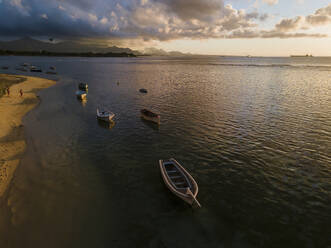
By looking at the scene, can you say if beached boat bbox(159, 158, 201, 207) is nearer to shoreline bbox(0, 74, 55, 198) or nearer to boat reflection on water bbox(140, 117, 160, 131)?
boat reflection on water bbox(140, 117, 160, 131)

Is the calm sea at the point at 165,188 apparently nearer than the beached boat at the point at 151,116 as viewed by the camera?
Yes

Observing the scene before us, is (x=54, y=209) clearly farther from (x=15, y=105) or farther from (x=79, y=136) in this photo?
(x=15, y=105)

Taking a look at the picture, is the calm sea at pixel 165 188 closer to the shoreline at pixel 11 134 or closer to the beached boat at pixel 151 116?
the shoreline at pixel 11 134

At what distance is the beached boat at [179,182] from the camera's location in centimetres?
1390

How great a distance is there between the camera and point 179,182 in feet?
53.2

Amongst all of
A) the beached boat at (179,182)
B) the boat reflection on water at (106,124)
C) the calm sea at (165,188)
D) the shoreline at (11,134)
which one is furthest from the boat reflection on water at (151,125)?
the shoreline at (11,134)

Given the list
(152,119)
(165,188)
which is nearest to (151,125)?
(152,119)

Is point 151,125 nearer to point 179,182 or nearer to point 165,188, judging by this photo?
point 165,188

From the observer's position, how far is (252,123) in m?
31.9

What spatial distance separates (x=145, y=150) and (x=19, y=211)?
516 inches

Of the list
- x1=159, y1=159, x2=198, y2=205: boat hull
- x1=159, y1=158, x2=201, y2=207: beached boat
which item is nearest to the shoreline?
x1=159, y1=159, x2=198, y2=205: boat hull

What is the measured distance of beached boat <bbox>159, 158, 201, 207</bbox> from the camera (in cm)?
1390

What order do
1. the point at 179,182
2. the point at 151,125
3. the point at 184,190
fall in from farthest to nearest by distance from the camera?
the point at 151,125 → the point at 179,182 → the point at 184,190

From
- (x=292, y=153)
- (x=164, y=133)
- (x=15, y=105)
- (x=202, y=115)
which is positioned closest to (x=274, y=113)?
(x=202, y=115)
